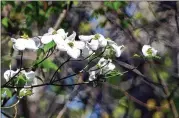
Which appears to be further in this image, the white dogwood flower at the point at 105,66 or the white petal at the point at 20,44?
the white dogwood flower at the point at 105,66

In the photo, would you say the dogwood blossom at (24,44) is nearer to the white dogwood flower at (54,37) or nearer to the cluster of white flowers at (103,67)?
the white dogwood flower at (54,37)

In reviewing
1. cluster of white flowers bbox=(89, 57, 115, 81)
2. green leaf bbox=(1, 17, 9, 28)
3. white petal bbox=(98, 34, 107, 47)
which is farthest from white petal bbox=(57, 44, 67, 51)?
green leaf bbox=(1, 17, 9, 28)

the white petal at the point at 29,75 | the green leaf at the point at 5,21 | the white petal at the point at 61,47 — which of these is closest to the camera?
the white petal at the point at 61,47

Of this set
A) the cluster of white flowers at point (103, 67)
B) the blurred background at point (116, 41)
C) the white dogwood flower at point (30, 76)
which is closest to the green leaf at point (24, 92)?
the white dogwood flower at point (30, 76)

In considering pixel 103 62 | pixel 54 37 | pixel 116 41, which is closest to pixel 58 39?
pixel 54 37

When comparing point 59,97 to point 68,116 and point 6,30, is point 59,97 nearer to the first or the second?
point 68,116

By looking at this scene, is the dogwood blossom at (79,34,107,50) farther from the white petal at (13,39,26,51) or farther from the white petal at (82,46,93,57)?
the white petal at (13,39,26,51)

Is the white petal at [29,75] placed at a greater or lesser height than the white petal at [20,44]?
lesser

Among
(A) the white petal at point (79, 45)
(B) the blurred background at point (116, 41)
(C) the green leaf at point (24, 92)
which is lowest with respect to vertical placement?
(C) the green leaf at point (24, 92)

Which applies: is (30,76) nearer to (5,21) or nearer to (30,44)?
(30,44)

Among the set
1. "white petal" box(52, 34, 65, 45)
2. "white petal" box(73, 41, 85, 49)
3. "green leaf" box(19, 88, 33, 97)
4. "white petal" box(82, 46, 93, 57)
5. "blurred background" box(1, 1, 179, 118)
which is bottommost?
"green leaf" box(19, 88, 33, 97)
